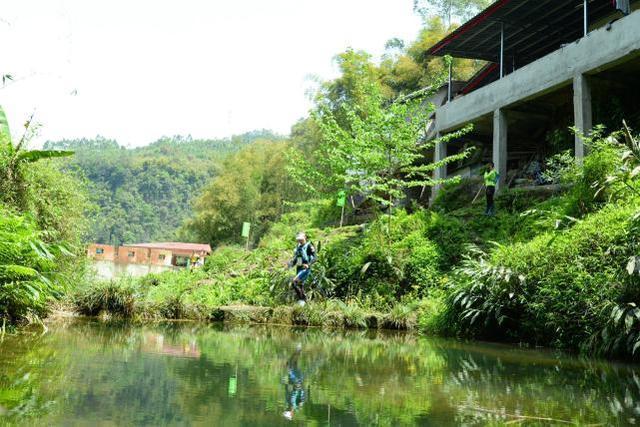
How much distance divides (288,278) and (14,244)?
8.15 meters

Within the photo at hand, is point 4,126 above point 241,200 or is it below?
below

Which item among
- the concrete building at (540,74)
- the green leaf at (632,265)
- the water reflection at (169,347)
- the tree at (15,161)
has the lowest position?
the water reflection at (169,347)

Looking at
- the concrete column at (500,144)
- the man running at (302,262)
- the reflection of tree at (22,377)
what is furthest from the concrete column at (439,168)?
the reflection of tree at (22,377)

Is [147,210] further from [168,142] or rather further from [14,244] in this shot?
[14,244]

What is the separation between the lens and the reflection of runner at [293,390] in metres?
3.94

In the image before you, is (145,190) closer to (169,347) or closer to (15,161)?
(15,161)

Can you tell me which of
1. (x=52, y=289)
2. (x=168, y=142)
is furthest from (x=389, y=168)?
(x=168, y=142)

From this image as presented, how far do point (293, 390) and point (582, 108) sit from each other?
46.6ft

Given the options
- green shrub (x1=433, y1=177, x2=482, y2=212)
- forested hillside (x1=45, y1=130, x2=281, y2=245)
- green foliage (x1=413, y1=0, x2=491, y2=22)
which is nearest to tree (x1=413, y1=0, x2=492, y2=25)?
green foliage (x1=413, y1=0, x2=491, y2=22)

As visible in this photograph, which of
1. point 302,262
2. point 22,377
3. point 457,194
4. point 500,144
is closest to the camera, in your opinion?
point 22,377

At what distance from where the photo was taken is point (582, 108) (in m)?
16.0

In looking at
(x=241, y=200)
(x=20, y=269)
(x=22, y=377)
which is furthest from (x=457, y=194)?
(x=241, y=200)

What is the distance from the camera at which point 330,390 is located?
4.71m

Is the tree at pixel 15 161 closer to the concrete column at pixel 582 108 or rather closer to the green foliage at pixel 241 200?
the concrete column at pixel 582 108
